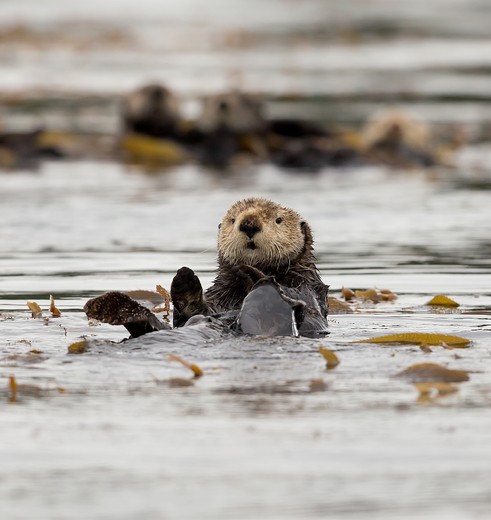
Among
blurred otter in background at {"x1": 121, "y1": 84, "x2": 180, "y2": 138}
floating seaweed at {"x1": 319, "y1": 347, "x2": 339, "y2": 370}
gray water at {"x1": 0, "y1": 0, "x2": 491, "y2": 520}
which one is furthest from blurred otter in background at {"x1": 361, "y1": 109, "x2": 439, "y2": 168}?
floating seaweed at {"x1": 319, "y1": 347, "x2": 339, "y2": 370}

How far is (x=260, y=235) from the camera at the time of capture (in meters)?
6.20

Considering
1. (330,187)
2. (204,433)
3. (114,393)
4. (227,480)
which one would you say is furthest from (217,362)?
(330,187)

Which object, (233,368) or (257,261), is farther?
(257,261)

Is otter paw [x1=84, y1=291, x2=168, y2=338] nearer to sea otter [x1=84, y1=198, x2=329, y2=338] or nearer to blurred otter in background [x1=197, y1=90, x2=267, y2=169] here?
sea otter [x1=84, y1=198, x2=329, y2=338]

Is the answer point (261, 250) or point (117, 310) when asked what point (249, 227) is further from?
point (117, 310)

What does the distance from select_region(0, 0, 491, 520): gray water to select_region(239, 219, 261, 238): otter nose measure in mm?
623

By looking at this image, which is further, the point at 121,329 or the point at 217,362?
the point at 121,329

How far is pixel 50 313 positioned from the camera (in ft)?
22.8

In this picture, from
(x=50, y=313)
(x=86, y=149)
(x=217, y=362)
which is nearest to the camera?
(x=217, y=362)

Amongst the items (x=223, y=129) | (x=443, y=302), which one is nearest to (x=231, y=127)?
(x=223, y=129)

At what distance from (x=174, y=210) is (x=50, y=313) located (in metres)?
4.94

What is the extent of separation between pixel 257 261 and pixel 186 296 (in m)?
0.51

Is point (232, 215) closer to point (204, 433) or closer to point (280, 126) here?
point (204, 433)

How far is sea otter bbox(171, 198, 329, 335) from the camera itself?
612 centimetres
